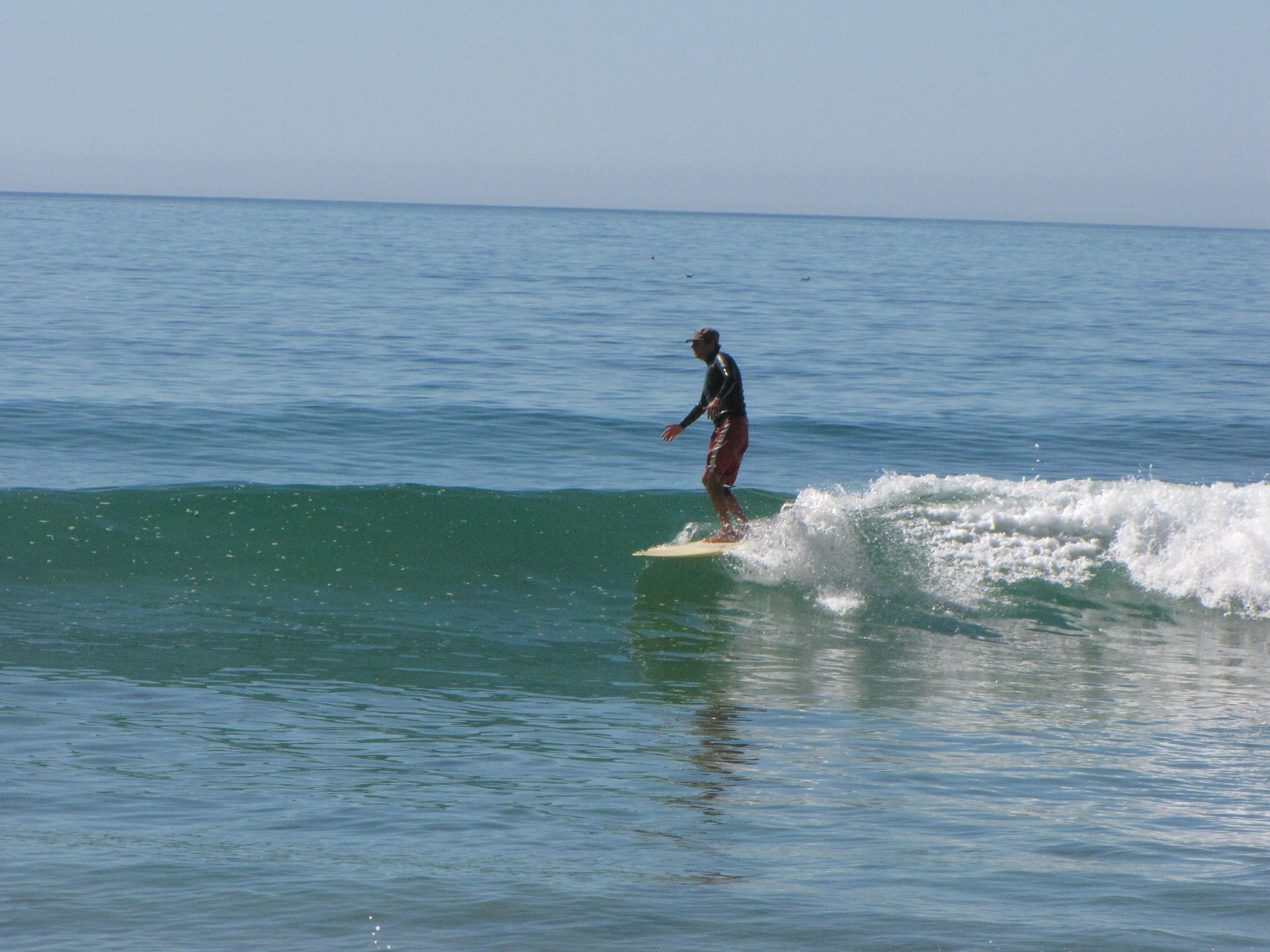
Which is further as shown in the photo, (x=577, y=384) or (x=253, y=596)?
(x=577, y=384)

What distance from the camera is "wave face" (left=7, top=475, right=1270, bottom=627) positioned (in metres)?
10.3

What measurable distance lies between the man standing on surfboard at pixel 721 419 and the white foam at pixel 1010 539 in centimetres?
73

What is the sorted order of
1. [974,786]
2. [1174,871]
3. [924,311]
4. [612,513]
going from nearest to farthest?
[1174,871]
[974,786]
[612,513]
[924,311]

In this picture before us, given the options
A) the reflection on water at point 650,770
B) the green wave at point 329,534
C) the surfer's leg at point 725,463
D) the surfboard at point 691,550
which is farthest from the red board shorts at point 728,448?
the green wave at point 329,534

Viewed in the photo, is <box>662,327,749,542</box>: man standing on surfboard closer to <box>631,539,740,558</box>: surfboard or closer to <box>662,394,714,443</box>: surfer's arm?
<box>662,394,714,443</box>: surfer's arm

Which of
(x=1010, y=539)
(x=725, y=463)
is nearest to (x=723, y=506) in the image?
(x=725, y=463)

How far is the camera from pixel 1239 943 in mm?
4387

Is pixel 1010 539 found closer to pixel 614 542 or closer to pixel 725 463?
pixel 725 463

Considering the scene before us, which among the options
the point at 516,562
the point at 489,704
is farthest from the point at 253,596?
the point at 489,704

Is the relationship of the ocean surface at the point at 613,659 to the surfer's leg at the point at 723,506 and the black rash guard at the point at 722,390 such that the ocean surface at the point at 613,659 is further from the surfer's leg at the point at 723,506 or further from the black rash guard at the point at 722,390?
the black rash guard at the point at 722,390

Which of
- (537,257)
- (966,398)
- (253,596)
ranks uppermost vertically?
(537,257)

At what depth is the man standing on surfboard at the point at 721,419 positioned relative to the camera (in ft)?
30.0

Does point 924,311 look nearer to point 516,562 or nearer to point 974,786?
point 516,562

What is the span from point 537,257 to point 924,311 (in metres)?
27.7
